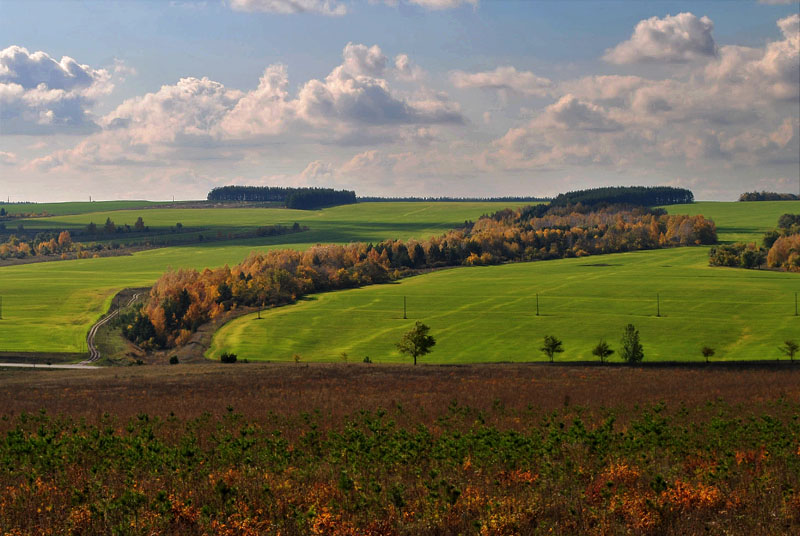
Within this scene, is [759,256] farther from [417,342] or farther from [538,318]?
[417,342]

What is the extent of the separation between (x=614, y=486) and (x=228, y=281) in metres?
160

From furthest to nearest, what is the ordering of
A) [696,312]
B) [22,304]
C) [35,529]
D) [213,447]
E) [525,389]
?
[22,304]
[696,312]
[525,389]
[213,447]
[35,529]

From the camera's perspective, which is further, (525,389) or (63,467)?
(525,389)

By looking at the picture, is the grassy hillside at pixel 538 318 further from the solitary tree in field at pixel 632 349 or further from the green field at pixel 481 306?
the solitary tree in field at pixel 632 349

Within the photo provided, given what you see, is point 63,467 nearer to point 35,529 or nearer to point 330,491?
point 35,529

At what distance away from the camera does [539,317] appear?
130 m

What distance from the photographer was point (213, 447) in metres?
22.7

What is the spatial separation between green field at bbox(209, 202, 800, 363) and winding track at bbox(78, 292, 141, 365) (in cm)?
1998

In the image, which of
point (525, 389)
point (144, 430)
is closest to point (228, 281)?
point (525, 389)

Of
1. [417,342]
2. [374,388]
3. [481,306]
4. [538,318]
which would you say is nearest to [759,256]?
[481,306]

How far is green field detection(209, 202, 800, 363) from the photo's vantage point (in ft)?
358

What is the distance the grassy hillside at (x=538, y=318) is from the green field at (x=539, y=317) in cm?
19

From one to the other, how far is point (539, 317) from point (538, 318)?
828mm

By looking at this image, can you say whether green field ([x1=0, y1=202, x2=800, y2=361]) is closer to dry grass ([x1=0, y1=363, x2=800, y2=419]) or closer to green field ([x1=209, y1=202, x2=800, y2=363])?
green field ([x1=209, y1=202, x2=800, y2=363])
